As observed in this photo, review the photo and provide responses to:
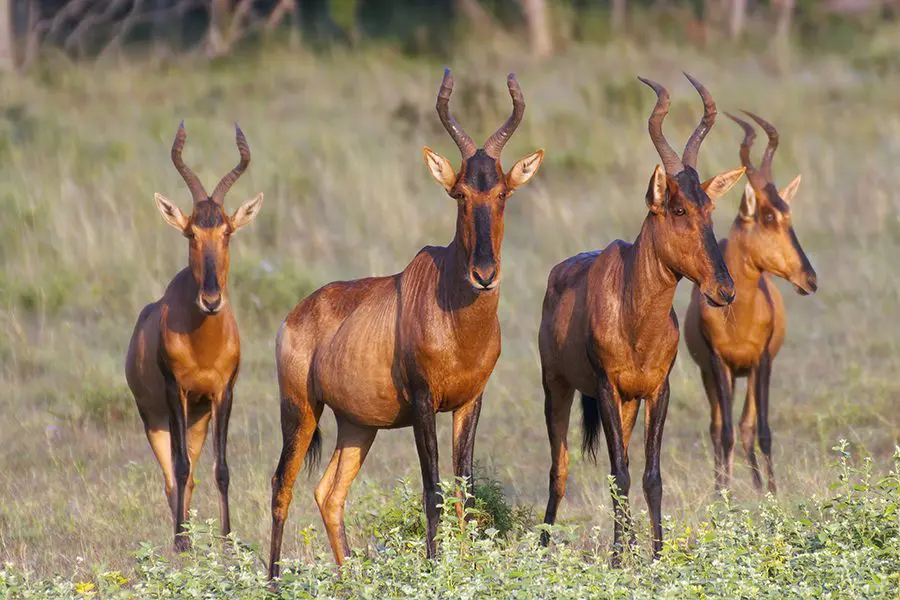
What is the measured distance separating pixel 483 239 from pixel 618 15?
22289 millimetres

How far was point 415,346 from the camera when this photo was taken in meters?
7.43

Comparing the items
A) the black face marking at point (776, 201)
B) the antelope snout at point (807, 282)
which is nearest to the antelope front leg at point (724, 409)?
the antelope snout at point (807, 282)

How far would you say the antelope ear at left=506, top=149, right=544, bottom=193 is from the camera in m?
7.35

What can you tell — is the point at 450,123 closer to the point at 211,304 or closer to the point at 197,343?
the point at 211,304

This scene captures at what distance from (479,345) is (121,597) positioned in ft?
6.78

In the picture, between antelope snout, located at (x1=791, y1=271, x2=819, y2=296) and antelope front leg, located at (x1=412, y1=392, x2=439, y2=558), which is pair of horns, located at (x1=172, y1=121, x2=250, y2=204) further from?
antelope snout, located at (x1=791, y1=271, x2=819, y2=296)

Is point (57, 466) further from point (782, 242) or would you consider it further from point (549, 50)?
point (549, 50)

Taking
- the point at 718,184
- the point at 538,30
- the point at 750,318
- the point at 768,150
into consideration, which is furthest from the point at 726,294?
the point at 538,30

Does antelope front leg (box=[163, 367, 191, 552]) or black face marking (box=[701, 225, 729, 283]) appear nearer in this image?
black face marking (box=[701, 225, 729, 283])

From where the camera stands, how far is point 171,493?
9.86 metres

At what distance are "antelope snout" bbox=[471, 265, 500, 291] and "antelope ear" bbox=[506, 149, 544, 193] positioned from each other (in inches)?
20.0

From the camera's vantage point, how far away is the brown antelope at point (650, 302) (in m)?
7.63

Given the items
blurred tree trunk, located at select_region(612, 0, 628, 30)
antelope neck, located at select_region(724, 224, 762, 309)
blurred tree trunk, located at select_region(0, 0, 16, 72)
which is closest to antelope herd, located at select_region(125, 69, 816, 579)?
antelope neck, located at select_region(724, 224, 762, 309)

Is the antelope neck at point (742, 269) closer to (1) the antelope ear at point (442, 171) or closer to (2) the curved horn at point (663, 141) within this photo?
(2) the curved horn at point (663, 141)
